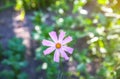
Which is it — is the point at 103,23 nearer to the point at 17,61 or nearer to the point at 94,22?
the point at 94,22

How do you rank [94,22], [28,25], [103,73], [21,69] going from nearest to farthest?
1. [103,73]
2. [21,69]
3. [94,22]
4. [28,25]

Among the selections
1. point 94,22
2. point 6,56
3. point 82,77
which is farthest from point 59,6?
point 82,77

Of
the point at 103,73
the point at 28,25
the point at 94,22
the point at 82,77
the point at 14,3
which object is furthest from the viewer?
the point at 14,3

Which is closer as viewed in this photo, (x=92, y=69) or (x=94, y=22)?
(x=92, y=69)

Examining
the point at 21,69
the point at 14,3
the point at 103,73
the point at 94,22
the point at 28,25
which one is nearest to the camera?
the point at 103,73

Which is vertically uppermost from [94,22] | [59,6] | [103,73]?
[59,6]

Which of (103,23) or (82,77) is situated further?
(103,23)

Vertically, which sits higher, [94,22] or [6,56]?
[94,22]

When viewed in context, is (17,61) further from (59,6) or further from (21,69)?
(59,6)

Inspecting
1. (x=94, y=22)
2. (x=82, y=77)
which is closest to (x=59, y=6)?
(x=94, y=22)
